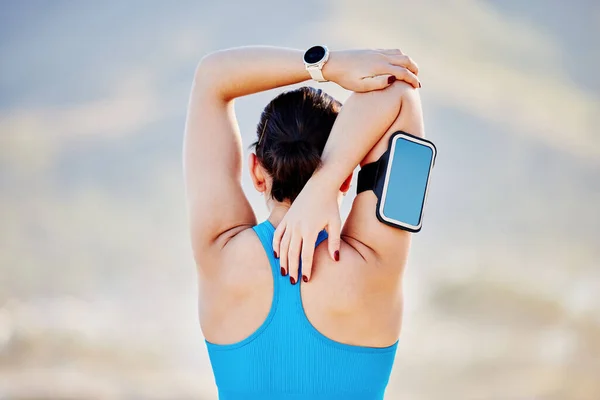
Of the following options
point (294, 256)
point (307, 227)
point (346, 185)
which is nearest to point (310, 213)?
point (307, 227)

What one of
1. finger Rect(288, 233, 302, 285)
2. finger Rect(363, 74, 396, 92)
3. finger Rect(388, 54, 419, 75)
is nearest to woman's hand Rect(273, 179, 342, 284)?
finger Rect(288, 233, 302, 285)

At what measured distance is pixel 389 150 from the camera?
2389 mm

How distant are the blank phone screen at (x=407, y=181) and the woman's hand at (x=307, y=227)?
0.17m

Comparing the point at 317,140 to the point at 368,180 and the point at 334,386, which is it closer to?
the point at 368,180

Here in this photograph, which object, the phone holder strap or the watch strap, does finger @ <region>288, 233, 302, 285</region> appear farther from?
the watch strap

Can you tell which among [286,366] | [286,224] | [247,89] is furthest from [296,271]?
[247,89]

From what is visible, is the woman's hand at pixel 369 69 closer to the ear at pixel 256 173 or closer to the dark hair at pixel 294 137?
the dark hair at pixel 294 137

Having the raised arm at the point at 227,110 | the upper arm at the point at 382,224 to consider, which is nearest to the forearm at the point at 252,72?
the raised arm at the point at 227,110

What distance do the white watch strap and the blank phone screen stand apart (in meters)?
0.36

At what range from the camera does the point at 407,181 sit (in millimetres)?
2402

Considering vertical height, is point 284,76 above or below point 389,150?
above

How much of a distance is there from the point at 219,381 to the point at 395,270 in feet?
2.40

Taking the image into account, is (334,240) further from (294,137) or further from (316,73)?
(316,73)

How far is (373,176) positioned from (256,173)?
1.34 feet
